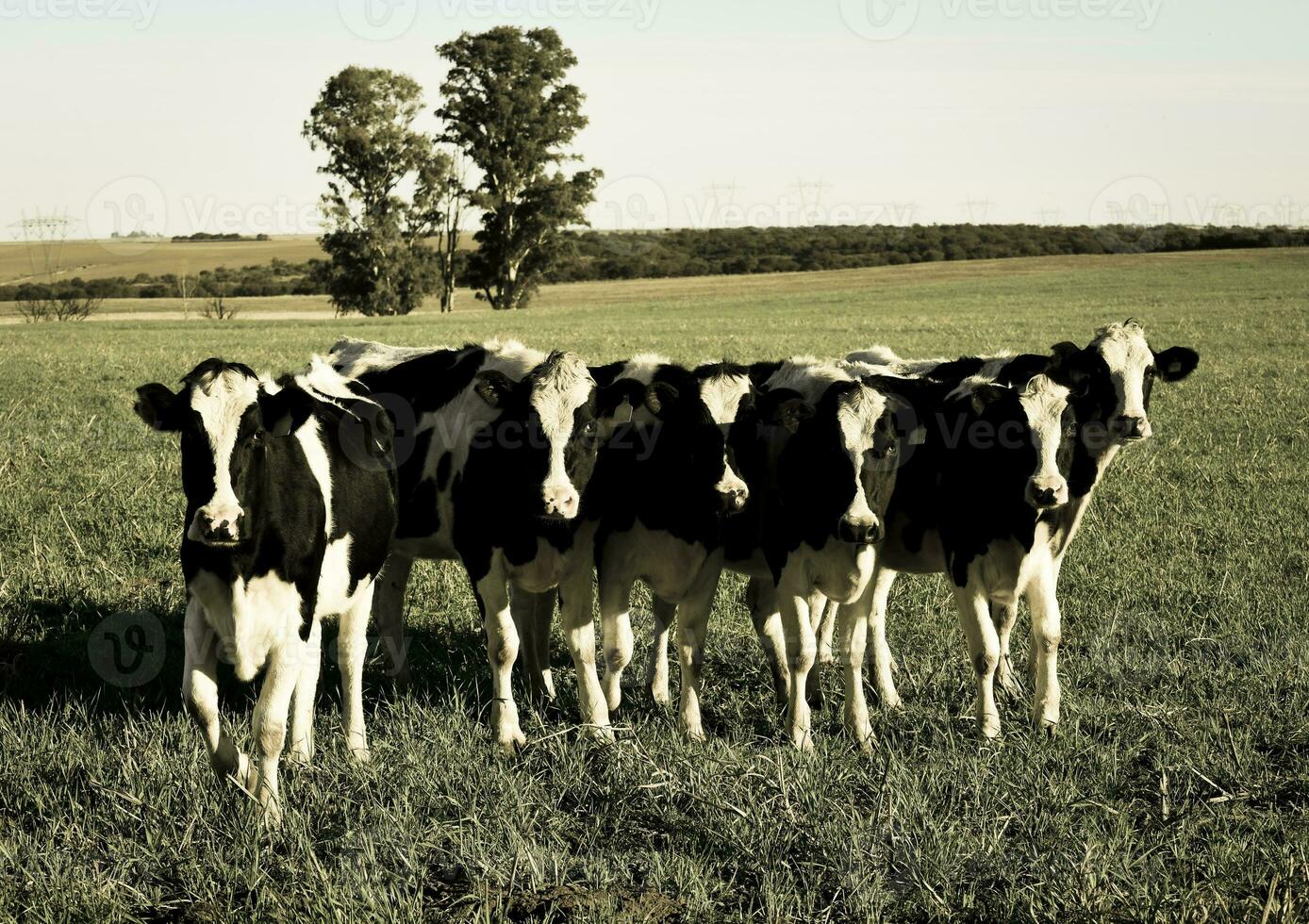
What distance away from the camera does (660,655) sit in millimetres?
8195

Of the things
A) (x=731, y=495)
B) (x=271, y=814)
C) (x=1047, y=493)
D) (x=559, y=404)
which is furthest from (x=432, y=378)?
(x=1047, y=493)

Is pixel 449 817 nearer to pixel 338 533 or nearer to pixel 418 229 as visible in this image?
pixel 338 533

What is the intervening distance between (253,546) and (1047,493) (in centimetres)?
428

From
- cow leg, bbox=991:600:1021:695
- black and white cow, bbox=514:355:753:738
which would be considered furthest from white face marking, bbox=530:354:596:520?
cow leg, bbox=991:600:1021:695

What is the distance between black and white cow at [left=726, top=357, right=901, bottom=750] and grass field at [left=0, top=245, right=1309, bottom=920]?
391 mm

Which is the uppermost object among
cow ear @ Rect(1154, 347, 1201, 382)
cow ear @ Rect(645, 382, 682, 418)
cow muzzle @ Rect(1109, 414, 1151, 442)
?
cow ear @ Rect(1154, 347, 1201, 382)

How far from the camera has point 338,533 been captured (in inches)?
266

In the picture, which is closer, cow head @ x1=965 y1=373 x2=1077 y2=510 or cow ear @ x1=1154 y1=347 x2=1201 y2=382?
cow head @ x1=965 y1=373 x2=1077 y2=510

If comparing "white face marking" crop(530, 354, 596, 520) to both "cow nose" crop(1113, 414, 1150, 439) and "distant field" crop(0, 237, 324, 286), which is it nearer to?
"cow nose" crop(1113, 414, 1150, 439)

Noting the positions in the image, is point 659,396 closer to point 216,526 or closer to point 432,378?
point 432,378

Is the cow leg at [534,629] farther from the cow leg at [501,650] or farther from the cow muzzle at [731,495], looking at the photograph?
the cow muzzle at [731,495]

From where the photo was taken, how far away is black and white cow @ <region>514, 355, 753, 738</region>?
7469 millimetres

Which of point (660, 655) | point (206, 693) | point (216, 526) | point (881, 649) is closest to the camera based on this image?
point (216, 526)

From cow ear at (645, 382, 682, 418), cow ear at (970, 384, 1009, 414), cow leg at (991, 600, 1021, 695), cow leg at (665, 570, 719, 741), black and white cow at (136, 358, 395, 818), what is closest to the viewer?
black and white cow at (136, 358, 395, 818)
